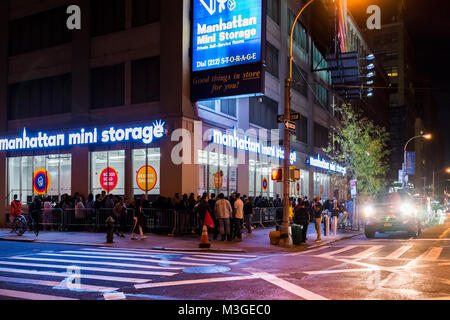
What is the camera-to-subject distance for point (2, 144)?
29.3 meters

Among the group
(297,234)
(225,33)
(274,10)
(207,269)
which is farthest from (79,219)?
(274,10)

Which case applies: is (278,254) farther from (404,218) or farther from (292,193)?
(292,193)

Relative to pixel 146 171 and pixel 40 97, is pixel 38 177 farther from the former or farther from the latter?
pixel 146 171

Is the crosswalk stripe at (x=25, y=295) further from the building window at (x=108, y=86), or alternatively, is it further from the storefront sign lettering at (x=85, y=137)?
the building window at (x=108, y=86)

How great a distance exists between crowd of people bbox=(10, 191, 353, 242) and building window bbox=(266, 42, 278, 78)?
1196cm

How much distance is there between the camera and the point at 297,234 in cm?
1833

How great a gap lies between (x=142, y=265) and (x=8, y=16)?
991 inches

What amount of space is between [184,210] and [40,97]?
14.2m

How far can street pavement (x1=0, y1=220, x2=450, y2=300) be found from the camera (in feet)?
28.5

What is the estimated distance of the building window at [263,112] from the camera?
30516 millimetres

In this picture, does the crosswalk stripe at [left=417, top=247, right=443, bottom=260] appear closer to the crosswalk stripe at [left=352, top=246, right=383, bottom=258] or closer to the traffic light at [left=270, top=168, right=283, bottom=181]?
the crosswalk stripe at [left=352, top=246, right=383, bottom=258]

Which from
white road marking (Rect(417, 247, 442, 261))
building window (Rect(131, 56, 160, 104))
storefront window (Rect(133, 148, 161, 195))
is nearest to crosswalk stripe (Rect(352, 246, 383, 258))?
white road marking (Rect(417, 247, 442, 261))

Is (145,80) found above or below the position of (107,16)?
below
